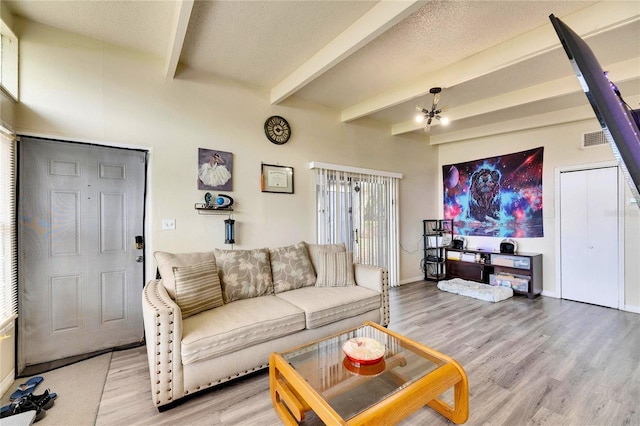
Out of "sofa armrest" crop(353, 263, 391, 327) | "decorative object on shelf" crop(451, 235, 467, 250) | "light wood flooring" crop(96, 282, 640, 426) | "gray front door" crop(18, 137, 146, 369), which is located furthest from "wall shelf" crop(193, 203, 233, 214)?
"decorative object on shelf" crop(451, 235, 467, 250)

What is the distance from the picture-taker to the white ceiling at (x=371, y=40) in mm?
2152

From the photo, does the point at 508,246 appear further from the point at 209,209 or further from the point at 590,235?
the point at 209,209

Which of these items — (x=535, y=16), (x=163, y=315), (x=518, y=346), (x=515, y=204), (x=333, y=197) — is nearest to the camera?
(x=163, y=315)

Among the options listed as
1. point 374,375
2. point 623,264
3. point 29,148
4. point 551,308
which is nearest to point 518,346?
point 551,308

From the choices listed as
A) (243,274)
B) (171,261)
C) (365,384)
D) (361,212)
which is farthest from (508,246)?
(171,261)

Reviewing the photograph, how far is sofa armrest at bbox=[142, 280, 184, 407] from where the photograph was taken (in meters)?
1.78

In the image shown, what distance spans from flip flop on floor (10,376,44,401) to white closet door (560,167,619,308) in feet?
20.3

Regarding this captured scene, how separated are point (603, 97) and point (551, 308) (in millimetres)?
4315

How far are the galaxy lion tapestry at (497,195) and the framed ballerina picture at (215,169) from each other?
14.3ft

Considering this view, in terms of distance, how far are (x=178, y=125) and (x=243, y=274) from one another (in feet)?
5.69

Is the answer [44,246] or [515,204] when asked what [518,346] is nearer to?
[515,204]

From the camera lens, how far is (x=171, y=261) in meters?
2.49

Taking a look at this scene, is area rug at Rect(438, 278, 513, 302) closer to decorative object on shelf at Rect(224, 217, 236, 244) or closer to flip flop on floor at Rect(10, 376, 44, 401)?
decorative object on shelf at Rect(224, 217, 236, 244)

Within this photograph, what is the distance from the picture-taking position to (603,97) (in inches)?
24.3
